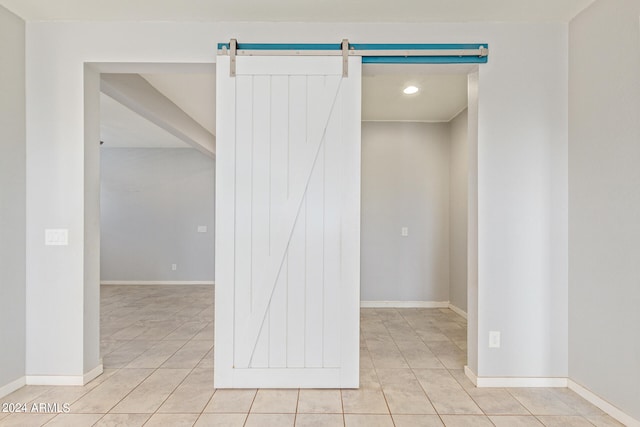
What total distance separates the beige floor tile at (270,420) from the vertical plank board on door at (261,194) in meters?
0.41

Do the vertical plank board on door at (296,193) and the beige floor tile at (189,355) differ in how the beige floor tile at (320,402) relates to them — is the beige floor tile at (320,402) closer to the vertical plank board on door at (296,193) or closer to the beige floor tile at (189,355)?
the vertical plank board on door at (296,193)

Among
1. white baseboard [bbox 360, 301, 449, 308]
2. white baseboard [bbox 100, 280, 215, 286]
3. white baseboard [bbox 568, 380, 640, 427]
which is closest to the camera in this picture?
white baseboard [bbox 568, 380, 640, 427]

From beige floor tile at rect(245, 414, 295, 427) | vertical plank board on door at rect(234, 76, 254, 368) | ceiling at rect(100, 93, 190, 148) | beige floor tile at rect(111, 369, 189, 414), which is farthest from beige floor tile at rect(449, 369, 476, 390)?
ceiling at rect(100, 93, 190, 148)

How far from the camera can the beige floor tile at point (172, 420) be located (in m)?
2.16

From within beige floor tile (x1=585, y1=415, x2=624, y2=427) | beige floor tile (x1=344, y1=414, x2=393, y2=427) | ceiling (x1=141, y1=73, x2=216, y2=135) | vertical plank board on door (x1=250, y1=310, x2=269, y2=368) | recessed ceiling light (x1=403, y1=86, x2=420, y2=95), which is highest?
ceiling (x1=141, y1=73, x2=216, y2=135)

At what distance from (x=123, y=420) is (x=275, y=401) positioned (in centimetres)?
87

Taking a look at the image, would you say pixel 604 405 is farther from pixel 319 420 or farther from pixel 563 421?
→ pixel 319 420

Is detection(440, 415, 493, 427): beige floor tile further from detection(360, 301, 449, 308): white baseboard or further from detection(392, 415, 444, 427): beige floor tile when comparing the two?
detection(360, 301, 449, 308): white baseboard

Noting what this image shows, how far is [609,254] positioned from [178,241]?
6828 millimetres

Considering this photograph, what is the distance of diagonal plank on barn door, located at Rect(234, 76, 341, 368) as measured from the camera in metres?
2.62

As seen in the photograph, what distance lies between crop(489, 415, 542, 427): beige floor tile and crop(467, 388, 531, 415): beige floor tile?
0.15 ft

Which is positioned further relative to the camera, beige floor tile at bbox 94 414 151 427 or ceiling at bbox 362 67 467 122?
ceiling at bbox 362 67 467 122

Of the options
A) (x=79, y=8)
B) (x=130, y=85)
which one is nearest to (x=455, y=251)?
(x=130, y=85)

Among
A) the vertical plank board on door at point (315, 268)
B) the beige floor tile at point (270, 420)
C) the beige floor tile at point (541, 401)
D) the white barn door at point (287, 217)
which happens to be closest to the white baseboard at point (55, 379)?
the white barn door at point (287, 217)
